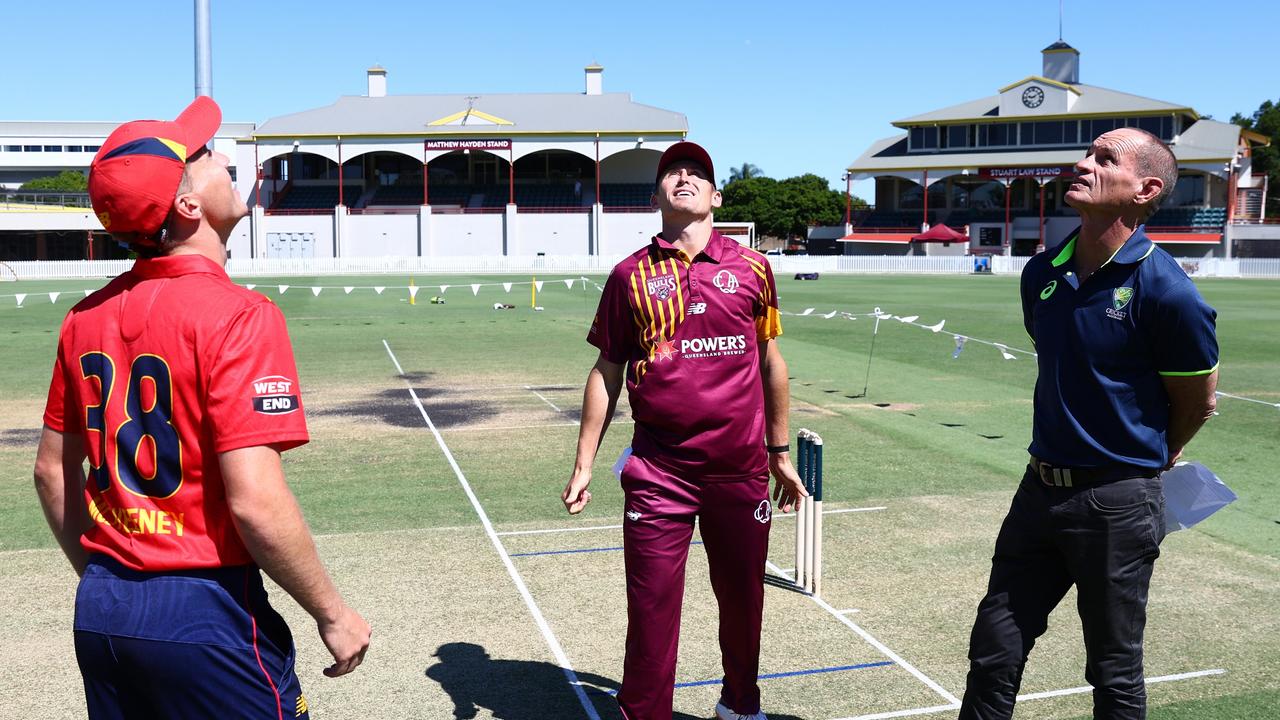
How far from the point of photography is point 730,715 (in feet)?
14.7

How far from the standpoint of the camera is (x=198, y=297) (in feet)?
8.43

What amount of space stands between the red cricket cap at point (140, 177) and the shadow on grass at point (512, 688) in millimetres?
2808

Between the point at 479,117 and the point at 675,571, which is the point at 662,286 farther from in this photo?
the point at 479,117

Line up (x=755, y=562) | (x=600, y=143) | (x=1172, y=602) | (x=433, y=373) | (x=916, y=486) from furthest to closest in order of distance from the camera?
(x=600, y=143), (x=433, y=373), (x=916, y=486), (x=1172, y=602), (x=755, y=562)

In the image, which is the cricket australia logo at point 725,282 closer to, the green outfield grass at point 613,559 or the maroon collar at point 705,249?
the maroon collar at point 705,249

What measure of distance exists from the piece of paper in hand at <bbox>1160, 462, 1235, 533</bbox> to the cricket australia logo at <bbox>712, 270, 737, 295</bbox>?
64.6 inches

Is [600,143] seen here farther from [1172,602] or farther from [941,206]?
[1172,602]

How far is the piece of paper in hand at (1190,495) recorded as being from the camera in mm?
3824

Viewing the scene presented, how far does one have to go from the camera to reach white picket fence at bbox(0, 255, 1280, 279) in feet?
185

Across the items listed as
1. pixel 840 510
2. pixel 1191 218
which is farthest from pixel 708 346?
pixel 1191 218

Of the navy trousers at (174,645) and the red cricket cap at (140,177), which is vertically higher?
the red cricket cap at (140,177)

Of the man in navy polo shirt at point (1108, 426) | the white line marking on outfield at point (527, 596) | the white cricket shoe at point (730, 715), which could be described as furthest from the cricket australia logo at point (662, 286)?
the white line marking on outfield at point (527, 596)

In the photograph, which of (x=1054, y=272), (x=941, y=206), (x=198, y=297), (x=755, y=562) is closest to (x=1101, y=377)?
(x=1054, y=272)

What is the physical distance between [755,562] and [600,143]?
A: 6872 cm
